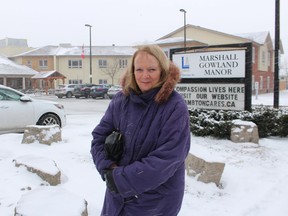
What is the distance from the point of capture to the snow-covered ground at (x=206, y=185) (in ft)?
A: 14.4

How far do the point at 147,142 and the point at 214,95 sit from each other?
724 centimetres

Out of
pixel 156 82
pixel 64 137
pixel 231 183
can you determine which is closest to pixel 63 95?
pixel 64 137

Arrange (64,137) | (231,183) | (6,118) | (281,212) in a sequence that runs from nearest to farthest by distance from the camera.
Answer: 1. (281,212)
2. (231,183)
3. (64,137)
4. (6,118)

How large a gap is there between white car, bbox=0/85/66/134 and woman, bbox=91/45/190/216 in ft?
23.9

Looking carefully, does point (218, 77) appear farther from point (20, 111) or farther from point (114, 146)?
point (114, 146)

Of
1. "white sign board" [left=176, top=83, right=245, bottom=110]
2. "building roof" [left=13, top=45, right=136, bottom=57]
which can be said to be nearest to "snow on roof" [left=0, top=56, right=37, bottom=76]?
"building roof" [left=13, top=45, right=136, bottom=57]

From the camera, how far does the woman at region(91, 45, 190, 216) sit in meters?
2.08

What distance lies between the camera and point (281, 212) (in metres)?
4.43

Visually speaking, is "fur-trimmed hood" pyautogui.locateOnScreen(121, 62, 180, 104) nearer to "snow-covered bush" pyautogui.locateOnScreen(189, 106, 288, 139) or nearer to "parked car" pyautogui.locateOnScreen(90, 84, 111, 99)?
"snow-covered bush" pyautogui.locateOnScreen(189, 106, 288, 139)

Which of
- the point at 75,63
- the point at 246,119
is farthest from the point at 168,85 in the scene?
the point at 75,63

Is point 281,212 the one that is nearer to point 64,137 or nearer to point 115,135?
point 115,135

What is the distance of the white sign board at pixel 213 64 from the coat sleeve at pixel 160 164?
6.79m

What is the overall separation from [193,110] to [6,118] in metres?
4.85

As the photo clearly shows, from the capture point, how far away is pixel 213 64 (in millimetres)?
9312
